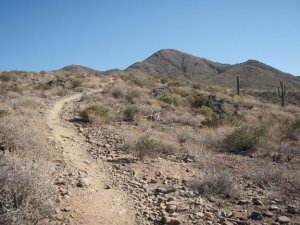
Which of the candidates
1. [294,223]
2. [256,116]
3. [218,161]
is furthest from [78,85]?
[294,223]

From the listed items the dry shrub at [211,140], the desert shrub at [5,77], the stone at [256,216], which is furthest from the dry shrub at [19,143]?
the desert shrub at [5,77]

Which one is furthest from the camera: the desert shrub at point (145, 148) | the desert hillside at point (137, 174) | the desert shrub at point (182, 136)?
the desert shrub at point (182, 136)

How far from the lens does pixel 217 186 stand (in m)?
6.54

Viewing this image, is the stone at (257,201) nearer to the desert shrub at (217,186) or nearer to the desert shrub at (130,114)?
the desert shrub at (217,186)

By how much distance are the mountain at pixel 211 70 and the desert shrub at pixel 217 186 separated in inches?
2749

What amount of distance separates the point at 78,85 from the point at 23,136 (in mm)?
20505

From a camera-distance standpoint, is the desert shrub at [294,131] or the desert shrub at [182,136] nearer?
the desert shrub at [182,136]

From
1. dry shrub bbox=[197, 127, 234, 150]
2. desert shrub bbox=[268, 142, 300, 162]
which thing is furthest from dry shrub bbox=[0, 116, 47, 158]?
desert shrub bbox=[268, 142, 300, 162]

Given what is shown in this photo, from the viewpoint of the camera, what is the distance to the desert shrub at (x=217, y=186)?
252 inches

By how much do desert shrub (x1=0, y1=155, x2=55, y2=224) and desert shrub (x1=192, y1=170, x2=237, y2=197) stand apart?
2.90m

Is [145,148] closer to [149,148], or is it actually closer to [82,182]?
[149,148]

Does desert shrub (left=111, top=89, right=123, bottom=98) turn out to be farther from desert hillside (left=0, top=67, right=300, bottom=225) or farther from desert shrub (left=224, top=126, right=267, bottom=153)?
desert shrub (left=224, top=126, right=267, bottom=153)

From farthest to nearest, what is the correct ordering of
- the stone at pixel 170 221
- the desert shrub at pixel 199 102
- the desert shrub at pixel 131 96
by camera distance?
the desert shrub at pixel 199 102, the desert shrub at pixel 131 96, the stone at pixel 170 221

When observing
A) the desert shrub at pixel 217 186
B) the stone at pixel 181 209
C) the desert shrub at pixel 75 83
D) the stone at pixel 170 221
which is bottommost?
the stone at pixel 170 221
